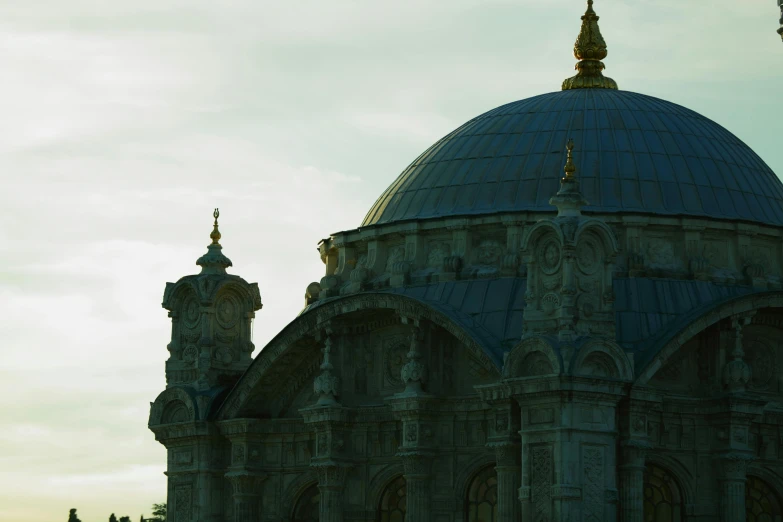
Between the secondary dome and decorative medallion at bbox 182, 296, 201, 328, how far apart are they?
5.90 meters

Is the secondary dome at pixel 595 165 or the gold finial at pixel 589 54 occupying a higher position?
the gold finial at pixel 589 54

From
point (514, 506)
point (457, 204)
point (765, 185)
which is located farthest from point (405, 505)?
point (765, 185)

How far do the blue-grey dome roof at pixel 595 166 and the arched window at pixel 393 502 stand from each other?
7.96 m

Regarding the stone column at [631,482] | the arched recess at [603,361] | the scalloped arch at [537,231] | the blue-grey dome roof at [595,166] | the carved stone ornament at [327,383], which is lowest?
the stone column at [631,482]

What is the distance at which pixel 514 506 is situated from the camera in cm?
5647

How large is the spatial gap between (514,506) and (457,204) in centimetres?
1043

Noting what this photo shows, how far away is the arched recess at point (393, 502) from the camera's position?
60.9 m

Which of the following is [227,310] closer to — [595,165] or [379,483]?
[379,483]

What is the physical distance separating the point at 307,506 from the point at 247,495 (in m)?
1.81

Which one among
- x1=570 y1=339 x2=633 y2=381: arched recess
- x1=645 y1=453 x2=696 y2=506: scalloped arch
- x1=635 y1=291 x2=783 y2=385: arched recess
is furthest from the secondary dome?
x1=645 y1=453 x2=696 y2=506: scalloped arch

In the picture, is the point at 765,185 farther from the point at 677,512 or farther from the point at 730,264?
the point at 677,512

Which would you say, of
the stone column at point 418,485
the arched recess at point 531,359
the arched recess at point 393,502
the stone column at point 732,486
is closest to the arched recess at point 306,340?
the arched recess at point 531,359

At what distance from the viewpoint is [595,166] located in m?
62.5

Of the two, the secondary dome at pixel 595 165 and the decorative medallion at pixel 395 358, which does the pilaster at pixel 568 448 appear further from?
the secondary dome at pixel 595 165
